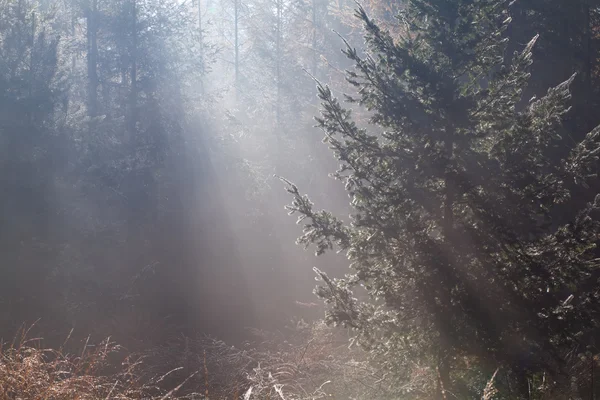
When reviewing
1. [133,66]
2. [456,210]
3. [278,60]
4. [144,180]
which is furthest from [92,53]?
[456,210]

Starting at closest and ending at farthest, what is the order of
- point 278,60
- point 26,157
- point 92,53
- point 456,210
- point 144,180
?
point 456,210 < point 26,157 < point 144,180 < point 92,53 < point 278,60

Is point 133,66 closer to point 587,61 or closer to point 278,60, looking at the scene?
point 278,60

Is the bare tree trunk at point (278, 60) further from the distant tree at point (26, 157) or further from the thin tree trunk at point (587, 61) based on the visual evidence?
the thin tree trunk at point (587, 61)

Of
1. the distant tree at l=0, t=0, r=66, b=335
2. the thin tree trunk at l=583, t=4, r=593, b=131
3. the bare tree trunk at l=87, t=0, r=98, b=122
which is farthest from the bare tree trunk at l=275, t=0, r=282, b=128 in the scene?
the thin tree trunk at l=583, t=4, r=593, b=131

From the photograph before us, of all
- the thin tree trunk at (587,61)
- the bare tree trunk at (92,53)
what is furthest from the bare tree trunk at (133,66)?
the thin tree trunk at (587,61)

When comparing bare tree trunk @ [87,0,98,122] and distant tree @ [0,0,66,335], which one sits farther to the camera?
bare tree trunk @ [87,0,98,122]

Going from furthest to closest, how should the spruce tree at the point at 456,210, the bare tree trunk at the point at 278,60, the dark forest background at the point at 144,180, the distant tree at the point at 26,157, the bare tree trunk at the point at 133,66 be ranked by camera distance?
1. the bare tree trunk at the point at 278,60
2. the bare tree trunk at the point at 133,66
3. the distant tree at the point at 26,157
4. the dark forest background at the point at 144,180
5. the spruce tree at the point at 456,210

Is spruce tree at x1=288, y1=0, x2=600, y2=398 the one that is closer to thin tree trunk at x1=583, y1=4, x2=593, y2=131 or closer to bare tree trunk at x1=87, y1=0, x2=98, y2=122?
thin tree trunk at x1=583, y1=4, x2=593, y2=131

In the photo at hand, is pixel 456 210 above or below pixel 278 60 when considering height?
below

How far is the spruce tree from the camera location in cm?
706

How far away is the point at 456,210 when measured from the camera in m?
7.89

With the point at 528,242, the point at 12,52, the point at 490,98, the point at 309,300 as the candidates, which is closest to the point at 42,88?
the point at 12,52

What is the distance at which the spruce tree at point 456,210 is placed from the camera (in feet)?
23.2

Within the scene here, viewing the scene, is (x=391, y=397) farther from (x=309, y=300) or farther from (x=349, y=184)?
(x=309, y=300)
